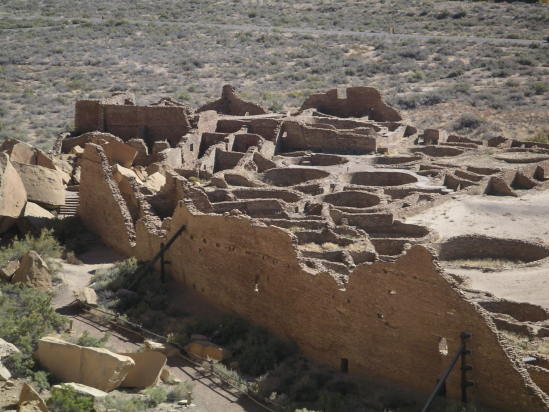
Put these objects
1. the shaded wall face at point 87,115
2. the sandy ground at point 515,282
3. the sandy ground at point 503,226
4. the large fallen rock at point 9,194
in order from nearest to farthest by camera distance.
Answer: the sandy ground at point 515,282 < the sandy ground at point 503,226 < the large fallen rock at point 9,194 < the shaded wall face at point 87,115

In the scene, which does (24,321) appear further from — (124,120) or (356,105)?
(356,105)

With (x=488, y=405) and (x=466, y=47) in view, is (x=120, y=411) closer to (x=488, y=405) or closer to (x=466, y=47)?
(x=488, y=405)

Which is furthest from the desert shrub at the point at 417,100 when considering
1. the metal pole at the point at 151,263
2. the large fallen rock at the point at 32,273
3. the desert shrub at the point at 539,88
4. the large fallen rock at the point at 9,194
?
the large fallen rock at the point at 32,273

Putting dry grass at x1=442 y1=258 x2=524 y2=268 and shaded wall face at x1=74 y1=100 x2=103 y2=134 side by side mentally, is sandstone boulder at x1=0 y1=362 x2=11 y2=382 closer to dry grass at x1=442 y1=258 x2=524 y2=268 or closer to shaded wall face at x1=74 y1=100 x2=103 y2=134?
dry grass at x1=442 y1=258 x2=524 y2=268

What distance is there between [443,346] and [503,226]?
15.4m

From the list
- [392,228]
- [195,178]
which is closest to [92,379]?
[392,228]

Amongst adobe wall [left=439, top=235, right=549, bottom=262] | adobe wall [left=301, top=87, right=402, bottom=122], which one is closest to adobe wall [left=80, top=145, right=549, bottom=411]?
adobe wall [left=439, top=235, right=549, bottom=262]

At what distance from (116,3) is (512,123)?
58.1m

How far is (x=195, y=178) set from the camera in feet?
120

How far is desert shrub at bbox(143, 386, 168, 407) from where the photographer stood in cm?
1823

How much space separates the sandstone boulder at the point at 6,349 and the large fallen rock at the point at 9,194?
8.76 m

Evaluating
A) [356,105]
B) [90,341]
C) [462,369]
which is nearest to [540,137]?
[356,105]

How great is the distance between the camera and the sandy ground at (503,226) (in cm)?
2606

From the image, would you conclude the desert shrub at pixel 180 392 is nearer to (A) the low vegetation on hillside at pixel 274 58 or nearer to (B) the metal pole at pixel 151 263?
(B) the metal pole at pixel 151 263
